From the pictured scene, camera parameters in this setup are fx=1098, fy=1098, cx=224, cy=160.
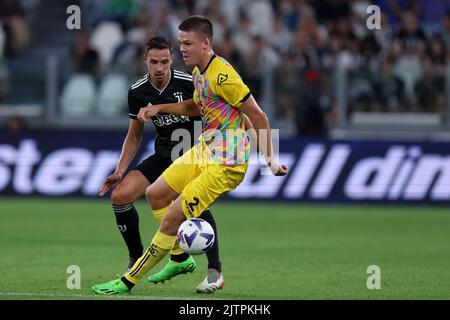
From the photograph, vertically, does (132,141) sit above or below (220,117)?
below

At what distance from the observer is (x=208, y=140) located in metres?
9.54

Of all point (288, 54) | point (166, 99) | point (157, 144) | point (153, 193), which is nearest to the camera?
point (153, 193)

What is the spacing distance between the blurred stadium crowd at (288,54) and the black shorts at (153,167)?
8943mm

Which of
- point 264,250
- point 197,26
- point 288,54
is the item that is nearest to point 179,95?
point 197,26

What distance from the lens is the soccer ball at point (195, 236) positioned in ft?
30.2

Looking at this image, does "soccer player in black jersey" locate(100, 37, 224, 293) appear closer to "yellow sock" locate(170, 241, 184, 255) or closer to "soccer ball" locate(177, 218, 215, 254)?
"yellow sock" locate(170, 241, 184, 255)

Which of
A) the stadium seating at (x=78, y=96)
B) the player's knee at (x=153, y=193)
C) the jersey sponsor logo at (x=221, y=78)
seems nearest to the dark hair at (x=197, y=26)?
the jersey sponsor logo at (x=221, y=78)

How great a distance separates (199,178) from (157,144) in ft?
4.95

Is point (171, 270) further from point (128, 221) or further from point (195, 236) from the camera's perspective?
point (195, 236)

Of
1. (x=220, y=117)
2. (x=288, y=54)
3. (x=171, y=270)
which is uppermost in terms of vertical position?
(x=288, y=54)

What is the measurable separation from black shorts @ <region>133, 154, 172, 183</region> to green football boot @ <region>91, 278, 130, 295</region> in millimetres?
1481

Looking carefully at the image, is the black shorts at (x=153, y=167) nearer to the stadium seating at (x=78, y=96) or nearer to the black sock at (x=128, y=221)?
the black sock at (x=128, y=221)

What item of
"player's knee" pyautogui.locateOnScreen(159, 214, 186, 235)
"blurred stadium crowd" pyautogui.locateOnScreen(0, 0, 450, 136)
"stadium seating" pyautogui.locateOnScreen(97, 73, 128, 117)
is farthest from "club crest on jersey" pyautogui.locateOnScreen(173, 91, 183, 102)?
"stadium seating" pyautogui.locateOnScreen(97, 73, 128, 117)

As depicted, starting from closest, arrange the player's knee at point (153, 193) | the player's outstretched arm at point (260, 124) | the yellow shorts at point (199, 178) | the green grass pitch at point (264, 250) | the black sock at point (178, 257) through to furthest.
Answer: the player's outstretched arm at point (260, 124), the yellow shorts at point (199, 178), the green grass pitch at point (264, 250), the player's knee at point (153, 193), the black sock at point (178, 257)
